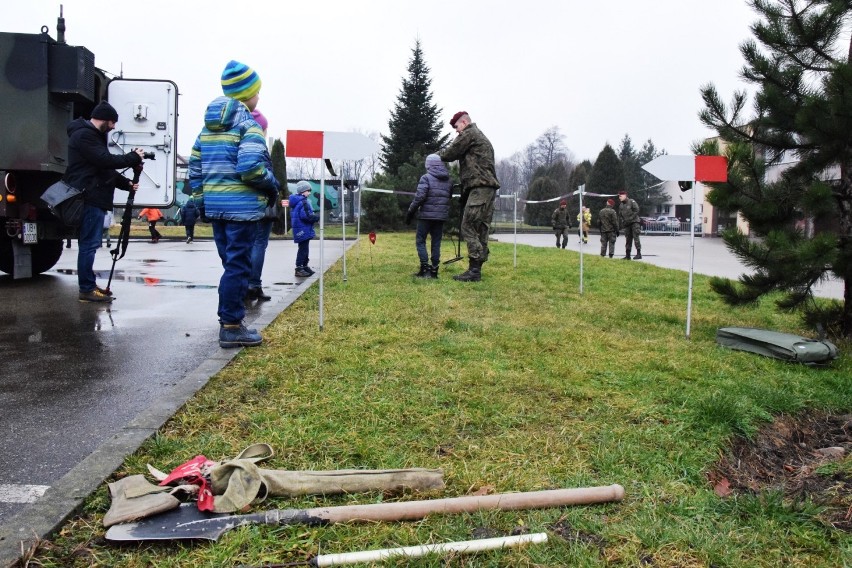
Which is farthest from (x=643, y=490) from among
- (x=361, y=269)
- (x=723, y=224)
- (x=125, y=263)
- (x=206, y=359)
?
(x=125, y=263)

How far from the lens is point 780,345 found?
4953mm

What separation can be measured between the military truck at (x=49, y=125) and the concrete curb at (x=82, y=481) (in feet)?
18.6

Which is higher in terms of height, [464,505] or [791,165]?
[791,165]

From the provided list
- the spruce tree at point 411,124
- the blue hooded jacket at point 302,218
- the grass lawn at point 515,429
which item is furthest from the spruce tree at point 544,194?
the grass lawn at point 515,429

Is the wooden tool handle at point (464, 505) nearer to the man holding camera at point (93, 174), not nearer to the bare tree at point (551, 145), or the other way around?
the man holding camera at point (93, 174)

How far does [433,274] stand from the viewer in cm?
1030

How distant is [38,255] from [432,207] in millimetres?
5730

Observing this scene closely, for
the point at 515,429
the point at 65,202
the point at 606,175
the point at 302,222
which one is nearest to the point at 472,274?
the point at 302,222

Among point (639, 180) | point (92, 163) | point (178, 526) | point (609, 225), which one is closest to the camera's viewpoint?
point (178, 526)

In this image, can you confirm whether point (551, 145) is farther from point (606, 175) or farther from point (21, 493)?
point (21, 493)

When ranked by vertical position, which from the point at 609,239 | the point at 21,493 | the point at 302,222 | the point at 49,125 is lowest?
the point at 21,493

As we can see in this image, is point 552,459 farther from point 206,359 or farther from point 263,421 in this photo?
point 206,359

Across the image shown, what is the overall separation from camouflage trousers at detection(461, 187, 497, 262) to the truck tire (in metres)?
5.94

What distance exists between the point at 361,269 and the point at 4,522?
963cm
